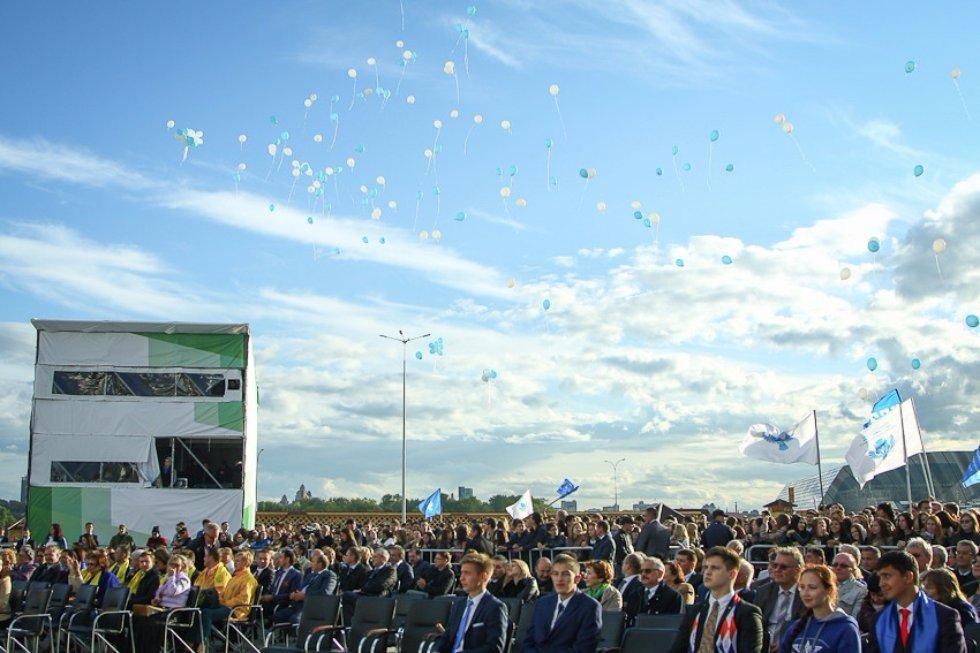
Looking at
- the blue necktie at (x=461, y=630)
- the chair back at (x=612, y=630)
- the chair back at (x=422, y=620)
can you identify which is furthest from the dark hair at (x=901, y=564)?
the chair back at (x=422, y=620)

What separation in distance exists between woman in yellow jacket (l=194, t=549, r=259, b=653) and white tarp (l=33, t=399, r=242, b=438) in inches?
573

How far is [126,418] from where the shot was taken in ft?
89.6

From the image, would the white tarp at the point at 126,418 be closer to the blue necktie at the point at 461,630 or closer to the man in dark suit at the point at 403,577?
the man in dark suit at the point at 403,577

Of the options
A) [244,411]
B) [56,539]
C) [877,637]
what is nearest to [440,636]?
[877,637]

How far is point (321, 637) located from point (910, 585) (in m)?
6.09

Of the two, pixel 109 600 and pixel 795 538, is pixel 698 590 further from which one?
pixel 109 600

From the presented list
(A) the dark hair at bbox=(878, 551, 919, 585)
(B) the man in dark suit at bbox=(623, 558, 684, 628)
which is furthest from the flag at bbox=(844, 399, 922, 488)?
(A) the dark hair at bbox=(878, 551, 919, 585)

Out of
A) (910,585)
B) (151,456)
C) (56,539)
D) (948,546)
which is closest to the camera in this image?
(910,585)

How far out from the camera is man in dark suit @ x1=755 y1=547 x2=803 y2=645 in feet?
24.0

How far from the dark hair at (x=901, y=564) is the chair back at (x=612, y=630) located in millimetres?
2756

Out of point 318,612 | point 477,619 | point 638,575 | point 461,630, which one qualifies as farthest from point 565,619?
point 318,612

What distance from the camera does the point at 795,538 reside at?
13945 millimetres

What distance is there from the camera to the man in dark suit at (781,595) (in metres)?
7.31

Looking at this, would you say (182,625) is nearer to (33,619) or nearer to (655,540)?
(33,619)
